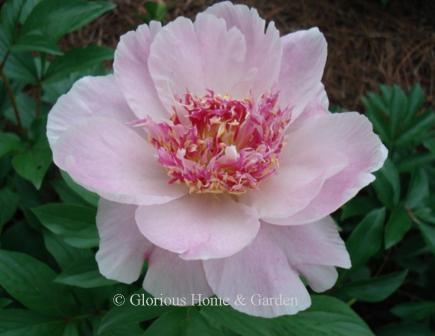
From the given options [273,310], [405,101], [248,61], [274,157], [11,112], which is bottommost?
[405,101]

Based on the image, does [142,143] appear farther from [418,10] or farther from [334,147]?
[418,10]

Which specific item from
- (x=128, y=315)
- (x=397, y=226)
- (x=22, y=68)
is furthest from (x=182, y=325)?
(x=22, y=68)

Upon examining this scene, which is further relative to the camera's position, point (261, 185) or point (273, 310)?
point (261, 185)

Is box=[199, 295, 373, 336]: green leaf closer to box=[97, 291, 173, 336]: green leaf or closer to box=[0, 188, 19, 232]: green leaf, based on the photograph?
box=[97, 291, 173, 336]: green leaf

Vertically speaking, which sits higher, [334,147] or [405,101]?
[334,147]

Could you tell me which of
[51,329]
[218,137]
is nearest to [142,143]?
[218,137]

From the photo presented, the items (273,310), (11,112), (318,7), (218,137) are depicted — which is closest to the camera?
(273,310)

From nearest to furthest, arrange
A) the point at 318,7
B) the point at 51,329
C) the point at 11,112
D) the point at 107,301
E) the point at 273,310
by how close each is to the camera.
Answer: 1. the point at 273,310
2. the point at 51,329
3. the point at 107,301
4. the point at 11,112
5. the point at 318,7
